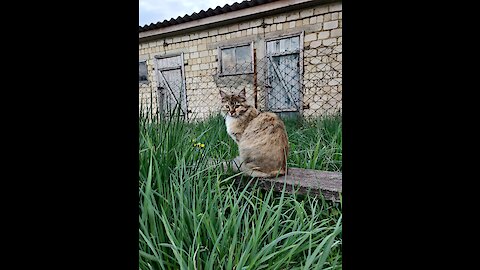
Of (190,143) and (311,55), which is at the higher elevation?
Result: (311,55)

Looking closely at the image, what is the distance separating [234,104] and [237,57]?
18 centimetres

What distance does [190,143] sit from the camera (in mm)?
861

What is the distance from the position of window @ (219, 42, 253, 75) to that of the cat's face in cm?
11

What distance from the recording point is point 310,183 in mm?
830

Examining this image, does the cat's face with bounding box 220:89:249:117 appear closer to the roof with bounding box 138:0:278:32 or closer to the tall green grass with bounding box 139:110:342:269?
the tall green grass with bounding box 139:110:342:269

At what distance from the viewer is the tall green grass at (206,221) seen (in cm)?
50

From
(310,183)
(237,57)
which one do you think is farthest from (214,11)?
(310,183)

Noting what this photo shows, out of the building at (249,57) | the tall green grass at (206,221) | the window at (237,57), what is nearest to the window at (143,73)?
the building at (249,57)

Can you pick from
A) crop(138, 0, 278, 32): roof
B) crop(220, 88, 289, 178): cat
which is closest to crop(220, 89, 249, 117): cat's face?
crop(220, 88, 289, 178): cat

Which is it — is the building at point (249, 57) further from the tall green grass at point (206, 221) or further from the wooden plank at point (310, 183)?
the wooden plank at point (310, 183)

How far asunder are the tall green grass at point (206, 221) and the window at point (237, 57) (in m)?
0.26
